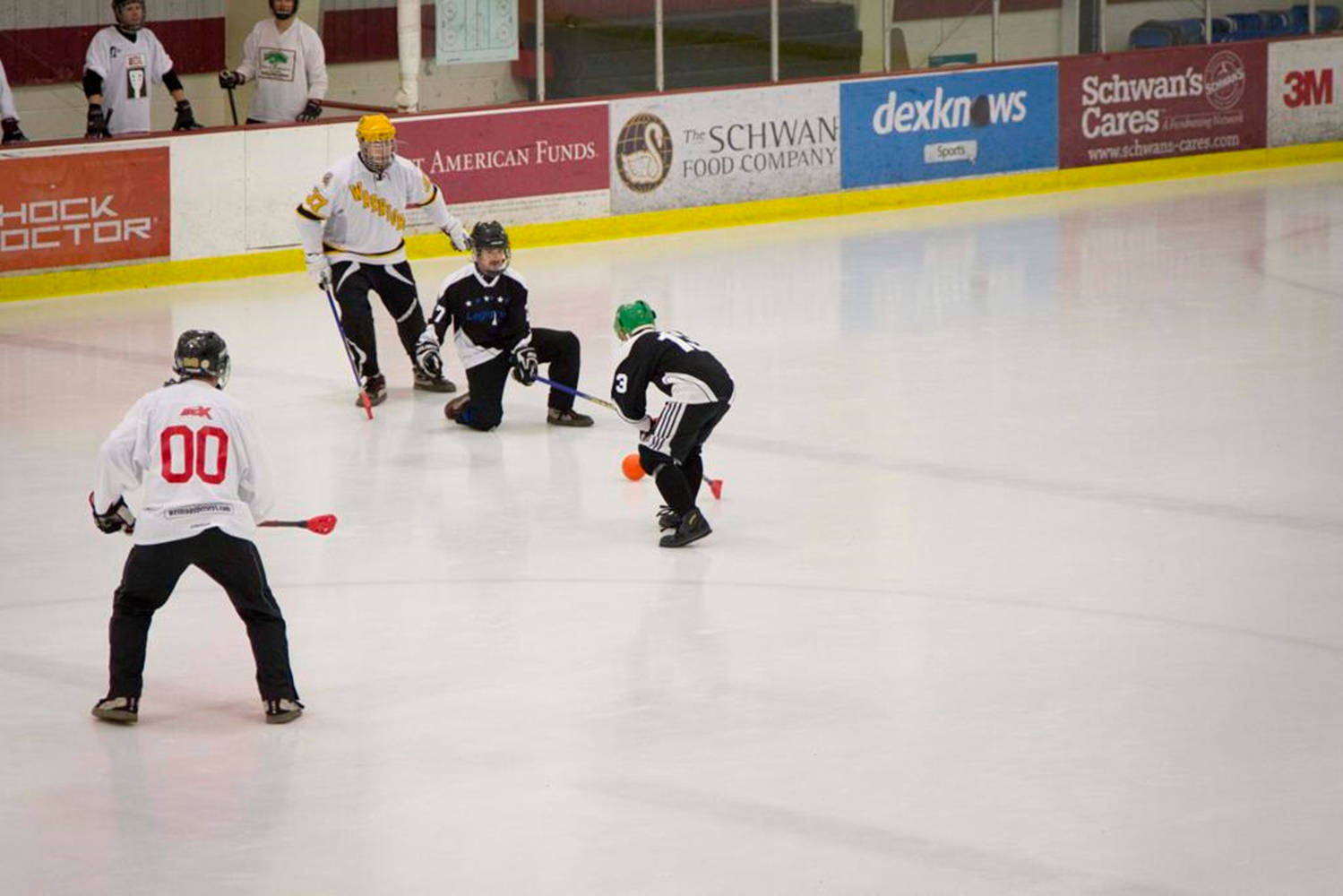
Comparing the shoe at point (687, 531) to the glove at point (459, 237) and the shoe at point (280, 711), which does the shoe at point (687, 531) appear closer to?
the shoe at point (280, 711)

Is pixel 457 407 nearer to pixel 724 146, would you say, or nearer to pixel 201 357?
pixel 201 357

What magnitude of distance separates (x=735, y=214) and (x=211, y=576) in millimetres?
10985

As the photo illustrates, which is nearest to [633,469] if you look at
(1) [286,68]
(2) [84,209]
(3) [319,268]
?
(3) [319,268]

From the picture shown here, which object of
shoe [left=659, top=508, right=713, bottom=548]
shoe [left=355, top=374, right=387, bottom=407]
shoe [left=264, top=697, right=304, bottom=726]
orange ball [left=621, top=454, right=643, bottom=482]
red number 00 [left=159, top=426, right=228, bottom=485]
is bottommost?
shoe [left=264, top=697, right=304, bottom=726]

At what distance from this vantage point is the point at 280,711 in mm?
6309

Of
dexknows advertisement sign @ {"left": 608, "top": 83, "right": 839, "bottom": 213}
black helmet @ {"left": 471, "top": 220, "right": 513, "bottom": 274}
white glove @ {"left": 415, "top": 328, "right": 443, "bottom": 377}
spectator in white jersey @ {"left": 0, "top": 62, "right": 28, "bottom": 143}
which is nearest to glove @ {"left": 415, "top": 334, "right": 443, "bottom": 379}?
white glove @ {"left": 415, "top": 328, "right": 443, "bottom": 377}

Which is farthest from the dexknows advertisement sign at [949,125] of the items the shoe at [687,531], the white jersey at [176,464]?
the white jersey at [176,464]

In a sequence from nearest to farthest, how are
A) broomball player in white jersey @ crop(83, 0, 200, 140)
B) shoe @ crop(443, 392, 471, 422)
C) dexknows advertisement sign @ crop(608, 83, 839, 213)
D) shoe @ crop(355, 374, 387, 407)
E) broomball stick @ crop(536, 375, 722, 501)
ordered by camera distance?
broomball stick @ crop(536, 375, 722, 501), shoe @ crop(443, 392, 471, 422), shoe @ crop(355, 374, 387, 407), broomball player in white jersey @ crop(83, 0, 200, 140), dexknows advertisement sign @ crop(608, 83, 839, 213)

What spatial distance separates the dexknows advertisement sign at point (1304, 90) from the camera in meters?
19.4

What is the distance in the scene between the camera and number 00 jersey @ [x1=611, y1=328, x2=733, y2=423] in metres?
8.24

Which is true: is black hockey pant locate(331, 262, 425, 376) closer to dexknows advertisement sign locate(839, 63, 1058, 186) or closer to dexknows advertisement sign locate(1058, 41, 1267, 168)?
dexknows advertisement sign locate(839, 63, 1058, 186)

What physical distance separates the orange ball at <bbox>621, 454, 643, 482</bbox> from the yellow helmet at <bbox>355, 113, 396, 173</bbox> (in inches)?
101

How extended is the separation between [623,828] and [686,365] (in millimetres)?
3045

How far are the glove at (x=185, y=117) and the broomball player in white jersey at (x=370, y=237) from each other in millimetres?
3440
